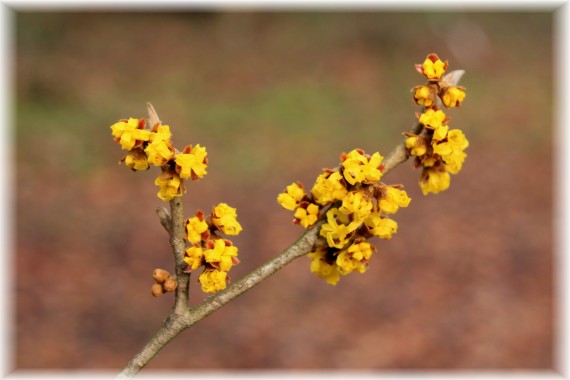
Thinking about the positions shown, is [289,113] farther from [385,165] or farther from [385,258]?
[385,165]

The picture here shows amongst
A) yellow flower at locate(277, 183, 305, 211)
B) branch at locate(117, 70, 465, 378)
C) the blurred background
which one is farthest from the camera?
the blurred background

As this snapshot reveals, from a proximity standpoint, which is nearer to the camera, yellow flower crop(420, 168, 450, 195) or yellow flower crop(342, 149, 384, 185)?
yellow flower crop(342, 149, 384, 185)

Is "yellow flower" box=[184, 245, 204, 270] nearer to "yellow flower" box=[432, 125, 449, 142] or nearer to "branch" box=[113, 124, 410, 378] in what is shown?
"branch" box=[113, 124, 410, 378]

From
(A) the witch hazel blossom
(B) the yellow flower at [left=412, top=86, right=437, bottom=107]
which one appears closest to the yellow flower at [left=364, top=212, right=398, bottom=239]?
(A) the witch hazel blossom

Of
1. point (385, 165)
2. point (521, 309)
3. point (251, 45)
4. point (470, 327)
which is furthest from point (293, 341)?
point (251, 45)

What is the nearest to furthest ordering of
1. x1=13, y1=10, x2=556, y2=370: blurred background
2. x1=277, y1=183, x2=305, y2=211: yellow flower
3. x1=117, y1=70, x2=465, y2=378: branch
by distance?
x1=117, y1=70, x2=465, y2=378: branch < x1=277, y1=183, x2=305, y2=211: yellow flower < x1=13, y1=10, x2=556, y2=370: blurred background

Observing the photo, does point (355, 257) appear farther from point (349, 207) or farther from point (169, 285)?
point (169, 285)

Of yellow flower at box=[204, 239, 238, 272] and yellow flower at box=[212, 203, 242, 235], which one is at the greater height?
yellow flower at box=[212, 203, 242, 235]

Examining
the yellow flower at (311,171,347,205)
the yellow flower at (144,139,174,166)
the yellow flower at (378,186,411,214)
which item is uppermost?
the yellow flower at (144,139,174,166)
